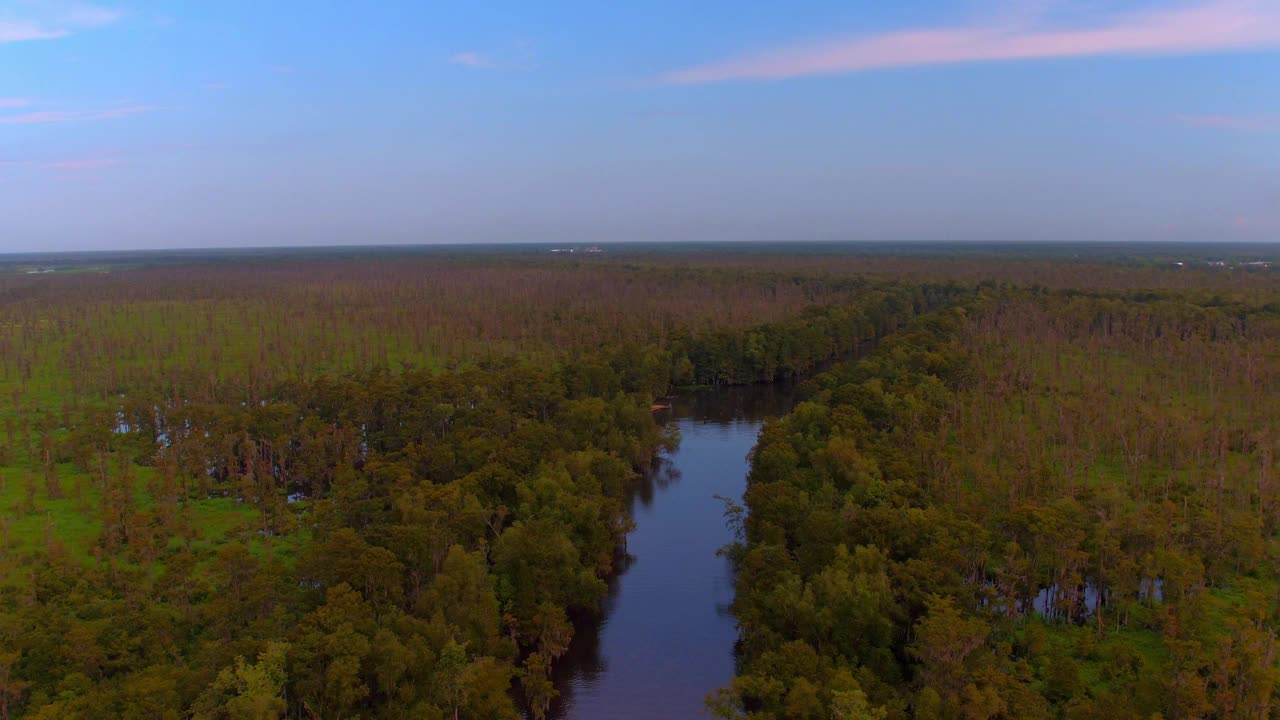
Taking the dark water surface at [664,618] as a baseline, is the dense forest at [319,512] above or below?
above

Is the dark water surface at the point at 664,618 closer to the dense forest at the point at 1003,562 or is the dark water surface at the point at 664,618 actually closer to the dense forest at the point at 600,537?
the dense forest at the point at 600,537

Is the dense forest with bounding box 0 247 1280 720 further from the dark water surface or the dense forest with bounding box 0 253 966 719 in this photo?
the dark water surface

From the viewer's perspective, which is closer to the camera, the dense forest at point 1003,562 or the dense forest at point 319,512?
the dense forest at point 1003,562

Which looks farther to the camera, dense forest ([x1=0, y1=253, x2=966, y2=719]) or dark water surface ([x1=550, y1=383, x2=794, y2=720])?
dark water surface ([x1=550, y1=383, x2=794, y2=720])

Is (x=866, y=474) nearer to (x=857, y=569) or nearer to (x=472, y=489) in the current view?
(x=857, y=569)

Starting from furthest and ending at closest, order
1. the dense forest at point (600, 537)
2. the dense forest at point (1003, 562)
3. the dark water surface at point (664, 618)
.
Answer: the dark water surface at point (664, 618) < the dense forest at point (600, 537) < the dense forest at point (1003, 562)

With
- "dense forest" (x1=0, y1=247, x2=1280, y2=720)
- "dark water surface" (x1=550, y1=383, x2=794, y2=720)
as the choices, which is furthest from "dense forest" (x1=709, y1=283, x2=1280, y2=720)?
"dark water surface" (x1=550, y1=383, x2=794, y2=720)

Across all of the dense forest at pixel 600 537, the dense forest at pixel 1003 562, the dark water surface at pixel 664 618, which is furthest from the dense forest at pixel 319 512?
the dense forest at pixel 1003 562
